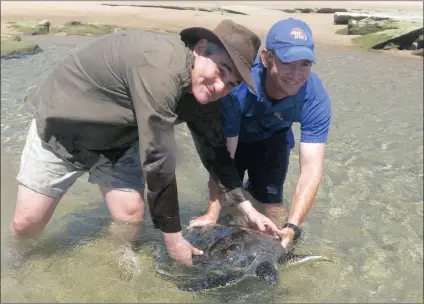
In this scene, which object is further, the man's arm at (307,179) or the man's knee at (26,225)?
the man's arm at (307,179)

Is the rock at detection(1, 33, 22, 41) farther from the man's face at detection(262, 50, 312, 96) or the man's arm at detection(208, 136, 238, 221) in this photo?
the man's face at detection(262, 50, 312, 96)

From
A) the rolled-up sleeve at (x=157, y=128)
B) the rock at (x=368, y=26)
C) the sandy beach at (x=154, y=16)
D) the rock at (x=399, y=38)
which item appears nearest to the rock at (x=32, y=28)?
the sandy beach at (x=154, y=16)

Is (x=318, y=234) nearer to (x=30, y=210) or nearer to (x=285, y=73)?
(x=285, y=73)

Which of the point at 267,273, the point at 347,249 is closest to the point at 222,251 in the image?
the point at 267,273

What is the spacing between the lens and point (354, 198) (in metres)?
5.05

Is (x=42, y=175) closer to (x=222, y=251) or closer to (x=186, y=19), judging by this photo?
(x=222, y=251)

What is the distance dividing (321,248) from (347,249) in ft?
0.68

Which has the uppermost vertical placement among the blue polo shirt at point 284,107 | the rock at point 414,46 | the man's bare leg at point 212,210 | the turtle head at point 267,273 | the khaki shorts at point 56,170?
the blue polo shirt at point 284,107

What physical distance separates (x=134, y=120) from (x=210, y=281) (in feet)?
3.89

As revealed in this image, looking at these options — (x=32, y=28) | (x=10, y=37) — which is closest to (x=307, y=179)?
(x=10, y=37)

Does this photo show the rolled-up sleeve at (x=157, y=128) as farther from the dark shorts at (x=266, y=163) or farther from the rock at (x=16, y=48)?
the rock at (x=16, y=48)

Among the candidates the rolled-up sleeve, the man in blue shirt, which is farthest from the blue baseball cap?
the rolled-up sleeve

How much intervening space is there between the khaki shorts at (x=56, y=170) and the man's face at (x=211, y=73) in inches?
40.1

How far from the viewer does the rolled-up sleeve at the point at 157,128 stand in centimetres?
259
